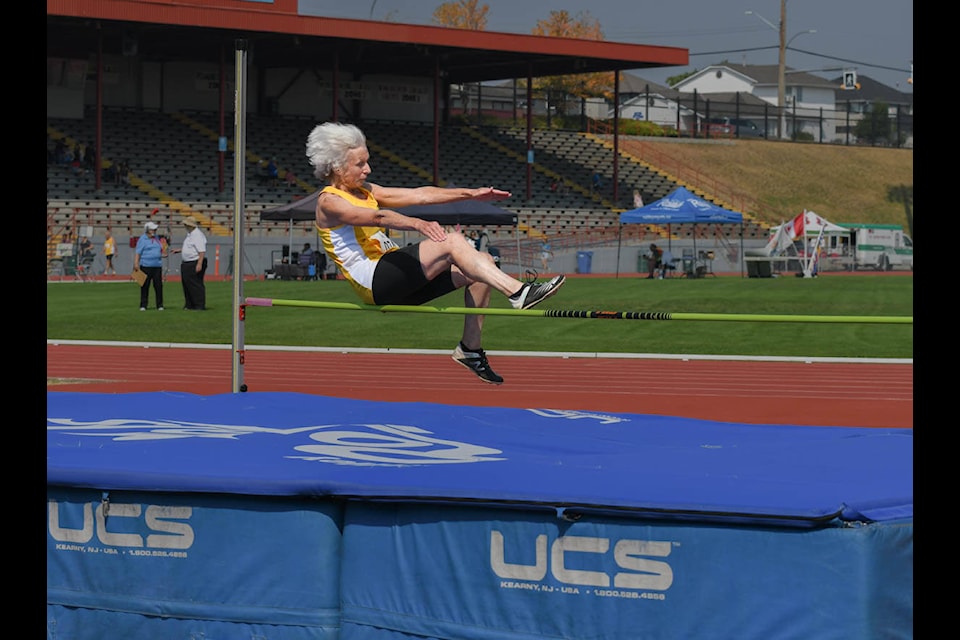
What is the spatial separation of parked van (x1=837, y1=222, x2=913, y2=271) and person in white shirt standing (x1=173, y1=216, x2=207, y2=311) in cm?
2801

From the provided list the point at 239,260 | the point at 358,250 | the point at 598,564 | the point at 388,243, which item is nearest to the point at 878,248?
the point at 239,260

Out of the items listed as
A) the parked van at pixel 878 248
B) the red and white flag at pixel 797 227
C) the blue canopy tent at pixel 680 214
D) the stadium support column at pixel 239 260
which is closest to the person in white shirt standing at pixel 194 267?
the stadium support column at pixel 239 260

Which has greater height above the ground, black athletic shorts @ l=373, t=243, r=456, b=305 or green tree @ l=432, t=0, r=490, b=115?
green tree @ l=432, t=0, r=490, b=115

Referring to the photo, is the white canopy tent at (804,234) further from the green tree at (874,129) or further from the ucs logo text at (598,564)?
the ucs logo text at (598,564)

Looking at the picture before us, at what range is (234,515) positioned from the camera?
433cm

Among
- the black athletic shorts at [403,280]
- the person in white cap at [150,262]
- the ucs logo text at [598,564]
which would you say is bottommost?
the ucs logo text at [598,564]

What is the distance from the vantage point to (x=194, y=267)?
1944 centimetres

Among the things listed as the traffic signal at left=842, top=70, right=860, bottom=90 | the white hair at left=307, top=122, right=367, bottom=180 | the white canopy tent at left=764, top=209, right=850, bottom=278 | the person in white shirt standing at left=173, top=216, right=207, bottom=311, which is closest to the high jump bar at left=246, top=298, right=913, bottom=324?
the white hair at left=307, top=122, right=367, bottom=180

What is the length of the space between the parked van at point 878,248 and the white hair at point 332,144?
126 ft

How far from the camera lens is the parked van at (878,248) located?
143 ft

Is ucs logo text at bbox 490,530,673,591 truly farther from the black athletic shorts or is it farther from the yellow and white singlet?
the yellow and white singlet

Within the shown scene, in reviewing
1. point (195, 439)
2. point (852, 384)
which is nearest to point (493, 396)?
point (852, 384)

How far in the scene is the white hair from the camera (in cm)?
646

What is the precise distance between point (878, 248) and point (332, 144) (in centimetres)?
4026
